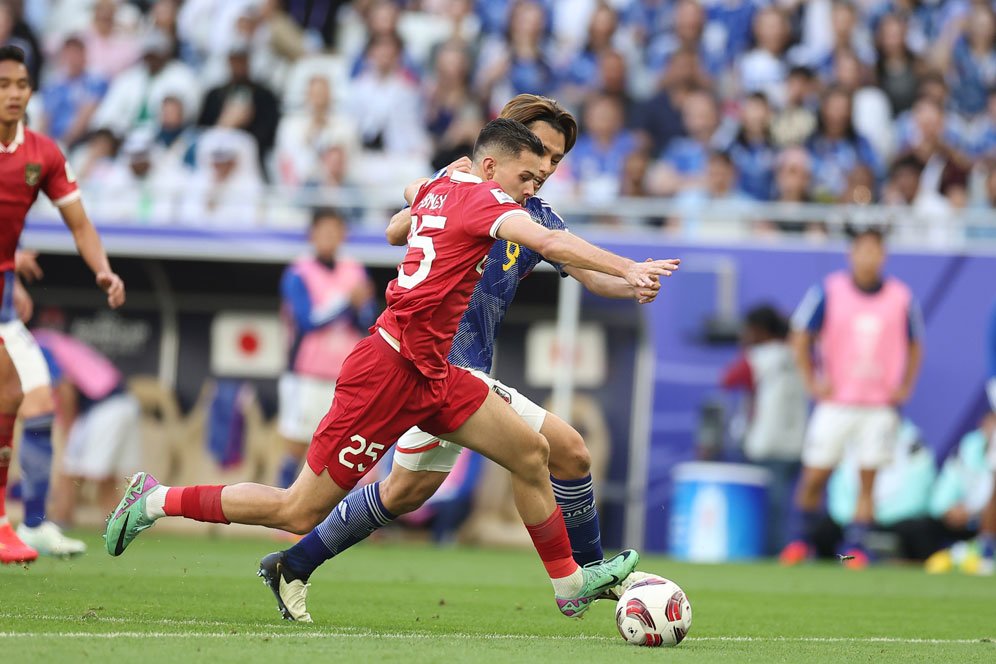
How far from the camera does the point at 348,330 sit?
540 inches

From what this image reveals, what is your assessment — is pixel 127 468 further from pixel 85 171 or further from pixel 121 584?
pixel 121 584

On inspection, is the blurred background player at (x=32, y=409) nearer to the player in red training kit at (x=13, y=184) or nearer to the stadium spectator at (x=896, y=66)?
the player in red training kit at (x=13, y=184)

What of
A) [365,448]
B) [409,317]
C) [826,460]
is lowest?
[826,460]

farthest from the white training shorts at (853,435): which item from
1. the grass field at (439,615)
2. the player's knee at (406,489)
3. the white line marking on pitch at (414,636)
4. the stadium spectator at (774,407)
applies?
the player's knee at (406,489)

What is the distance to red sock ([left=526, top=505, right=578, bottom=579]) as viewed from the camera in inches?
277

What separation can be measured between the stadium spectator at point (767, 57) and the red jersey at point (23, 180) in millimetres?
10236

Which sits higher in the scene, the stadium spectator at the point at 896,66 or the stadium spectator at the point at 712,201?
the stadium spectator at the point at 896,66

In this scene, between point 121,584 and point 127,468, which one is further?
point 127,468

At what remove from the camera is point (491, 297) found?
24.8ft

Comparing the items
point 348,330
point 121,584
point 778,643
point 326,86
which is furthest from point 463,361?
point 326,86

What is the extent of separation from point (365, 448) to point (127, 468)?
9.56 metres

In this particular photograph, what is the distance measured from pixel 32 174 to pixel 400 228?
2.55 m

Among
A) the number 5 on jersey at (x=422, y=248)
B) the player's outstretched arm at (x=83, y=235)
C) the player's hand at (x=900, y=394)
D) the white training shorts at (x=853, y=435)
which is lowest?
the white training shorts at (x=853, y=435)

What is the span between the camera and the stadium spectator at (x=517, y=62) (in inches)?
682
